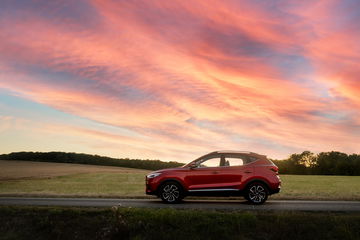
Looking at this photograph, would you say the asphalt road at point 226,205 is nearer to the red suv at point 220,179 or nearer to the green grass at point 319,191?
the red suv at point 220,179

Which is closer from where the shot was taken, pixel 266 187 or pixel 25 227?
pixel 25 227

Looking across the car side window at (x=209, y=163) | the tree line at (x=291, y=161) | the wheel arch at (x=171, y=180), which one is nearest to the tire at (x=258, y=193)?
the car side window at (x=209, y=163)

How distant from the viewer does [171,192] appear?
18.0 meters

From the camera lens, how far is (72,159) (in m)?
82.4

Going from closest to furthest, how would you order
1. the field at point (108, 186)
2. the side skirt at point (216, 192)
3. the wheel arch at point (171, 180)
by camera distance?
the side skirt at point (216, 192), the wheel arch at point (171, 180), the field at point (108, 186)

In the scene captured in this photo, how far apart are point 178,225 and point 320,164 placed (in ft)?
226

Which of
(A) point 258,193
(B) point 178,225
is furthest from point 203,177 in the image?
(B) point 178,225

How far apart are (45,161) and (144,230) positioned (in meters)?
70.2

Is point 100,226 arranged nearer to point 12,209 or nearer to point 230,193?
point 12,209

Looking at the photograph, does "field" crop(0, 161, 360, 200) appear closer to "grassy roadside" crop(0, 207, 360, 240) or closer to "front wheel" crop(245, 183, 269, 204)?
"front wheel" crop(245, 183, 269, 204)

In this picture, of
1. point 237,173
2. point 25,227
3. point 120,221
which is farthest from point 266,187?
point 25,227

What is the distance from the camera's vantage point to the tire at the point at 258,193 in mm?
17875

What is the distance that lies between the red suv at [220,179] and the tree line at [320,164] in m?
56.2

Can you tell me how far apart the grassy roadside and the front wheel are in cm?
301
